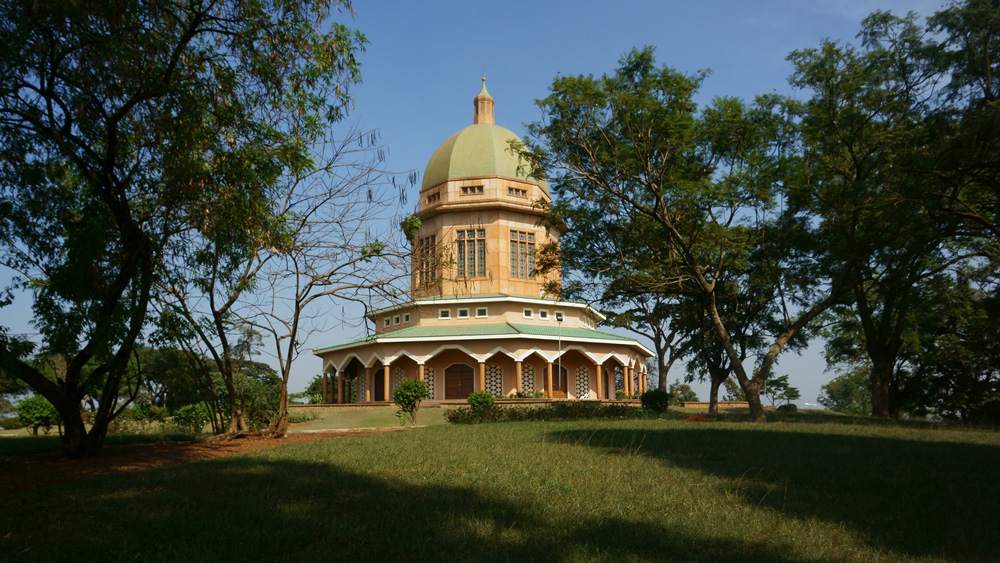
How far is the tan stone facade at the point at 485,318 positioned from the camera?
35625 millimetres

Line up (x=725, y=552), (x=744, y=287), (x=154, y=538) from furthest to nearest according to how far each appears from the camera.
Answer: (x=744, y=287)
(x=154, y=538)
(x=725, y=552)

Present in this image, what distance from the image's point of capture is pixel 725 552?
5.20 metres

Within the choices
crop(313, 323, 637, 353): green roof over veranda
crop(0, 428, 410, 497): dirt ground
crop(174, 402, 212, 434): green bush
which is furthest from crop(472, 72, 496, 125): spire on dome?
crop(0, 428, 410, 497): dirt ground

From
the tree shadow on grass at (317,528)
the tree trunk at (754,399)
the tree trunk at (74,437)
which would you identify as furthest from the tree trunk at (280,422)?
the tree trunk at (754,399)

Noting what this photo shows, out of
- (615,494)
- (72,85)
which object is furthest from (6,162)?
(615,494)

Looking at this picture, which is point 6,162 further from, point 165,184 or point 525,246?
point 525,246

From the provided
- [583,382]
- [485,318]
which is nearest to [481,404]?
[485,318]

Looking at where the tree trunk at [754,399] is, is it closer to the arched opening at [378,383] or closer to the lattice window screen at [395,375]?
the lattice window screen at [395,375]

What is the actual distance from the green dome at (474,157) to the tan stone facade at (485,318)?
0.07m

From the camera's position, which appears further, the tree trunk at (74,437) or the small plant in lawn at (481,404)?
the small plant in lawn at (481,404)

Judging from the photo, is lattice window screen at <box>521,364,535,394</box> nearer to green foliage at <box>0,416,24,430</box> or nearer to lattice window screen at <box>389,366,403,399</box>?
lattice window screen at <box>389,366,403,399</box>

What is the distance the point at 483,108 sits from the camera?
42.8m

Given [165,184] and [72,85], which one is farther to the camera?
[165,184]

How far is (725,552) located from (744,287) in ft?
85.3
